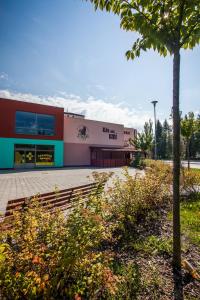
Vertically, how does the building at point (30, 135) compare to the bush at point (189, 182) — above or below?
above

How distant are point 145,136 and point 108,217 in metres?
29.5

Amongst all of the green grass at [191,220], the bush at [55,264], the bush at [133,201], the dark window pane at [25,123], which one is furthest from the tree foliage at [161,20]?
the dark window pane at [25,123]

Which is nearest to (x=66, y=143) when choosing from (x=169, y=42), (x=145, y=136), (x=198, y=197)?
(x=145, y=136)

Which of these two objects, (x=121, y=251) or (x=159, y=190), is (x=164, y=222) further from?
(x=121, y=251)

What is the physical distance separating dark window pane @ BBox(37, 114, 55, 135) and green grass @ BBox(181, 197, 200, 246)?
2085cm

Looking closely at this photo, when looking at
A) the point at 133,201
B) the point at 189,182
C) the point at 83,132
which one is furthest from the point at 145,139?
the point at 133,201

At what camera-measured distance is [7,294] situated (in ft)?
6.73

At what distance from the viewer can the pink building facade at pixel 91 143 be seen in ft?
94.3

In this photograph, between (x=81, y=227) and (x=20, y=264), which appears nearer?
(x=20, y=264)

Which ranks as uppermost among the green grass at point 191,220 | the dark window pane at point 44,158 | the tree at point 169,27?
the tree at point 169,27

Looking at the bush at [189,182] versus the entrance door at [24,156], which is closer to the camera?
the bush at [189,182]

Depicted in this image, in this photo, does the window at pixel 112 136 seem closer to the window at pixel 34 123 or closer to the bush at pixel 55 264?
the window at pixel 34 123

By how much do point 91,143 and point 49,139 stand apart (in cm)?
826

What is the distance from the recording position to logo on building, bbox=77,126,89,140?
29922 millimetres
